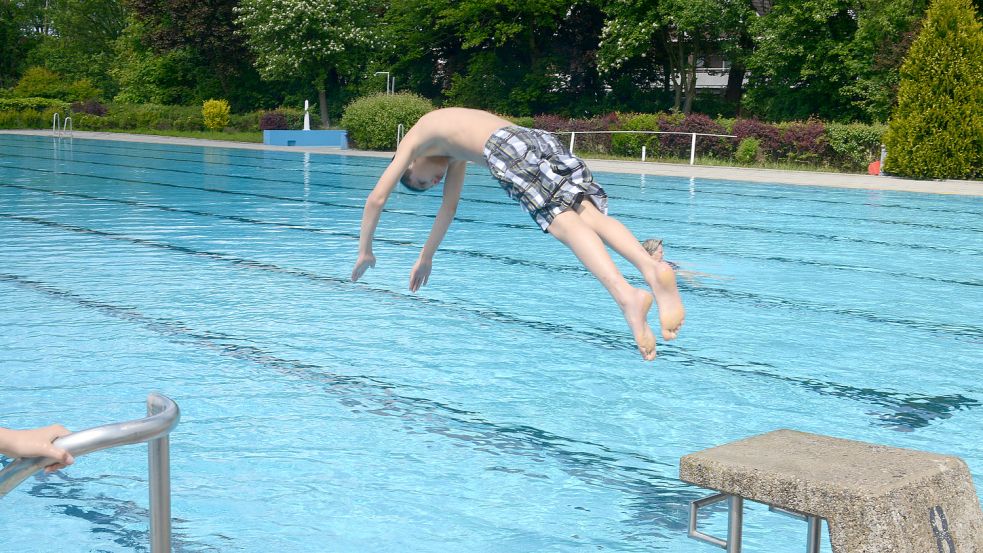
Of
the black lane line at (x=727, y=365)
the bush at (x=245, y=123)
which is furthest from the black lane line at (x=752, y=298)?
the bush at (x=245, y=123)

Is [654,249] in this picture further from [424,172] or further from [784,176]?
[784,176]

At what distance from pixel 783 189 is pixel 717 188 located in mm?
1138

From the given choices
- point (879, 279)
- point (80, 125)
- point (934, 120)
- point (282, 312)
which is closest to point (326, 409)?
point (282, 312)

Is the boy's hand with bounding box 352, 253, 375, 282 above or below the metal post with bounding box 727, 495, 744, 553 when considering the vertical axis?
above

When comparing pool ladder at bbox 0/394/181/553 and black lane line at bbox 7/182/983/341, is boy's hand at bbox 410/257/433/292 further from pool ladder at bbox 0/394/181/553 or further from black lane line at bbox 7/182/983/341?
black lane line at bbox 7/182/983/341

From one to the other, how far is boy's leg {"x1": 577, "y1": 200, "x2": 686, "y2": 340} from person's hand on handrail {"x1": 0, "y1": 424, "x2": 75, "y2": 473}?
195 cm

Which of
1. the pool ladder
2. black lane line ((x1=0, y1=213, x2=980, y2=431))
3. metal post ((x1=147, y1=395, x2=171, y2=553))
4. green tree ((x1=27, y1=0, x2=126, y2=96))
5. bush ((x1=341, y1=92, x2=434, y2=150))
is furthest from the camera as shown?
green tree ((x1=27, y1=0, x2=126, y2=96))

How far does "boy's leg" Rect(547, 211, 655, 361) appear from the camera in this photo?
11.0ft

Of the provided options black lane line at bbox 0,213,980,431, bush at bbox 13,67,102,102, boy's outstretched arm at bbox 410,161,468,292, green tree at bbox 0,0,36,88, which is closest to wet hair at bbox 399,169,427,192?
boy's outstretched arm at bbox 410,161,468,292

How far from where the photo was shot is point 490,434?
210 inches

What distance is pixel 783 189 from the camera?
1891 centimetres

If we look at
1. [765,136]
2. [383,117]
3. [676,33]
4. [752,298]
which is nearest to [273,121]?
[383,117]

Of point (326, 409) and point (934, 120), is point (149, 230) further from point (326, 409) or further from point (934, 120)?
point (934, 120)

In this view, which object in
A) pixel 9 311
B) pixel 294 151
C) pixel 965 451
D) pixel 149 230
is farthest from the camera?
pixel 294 151
